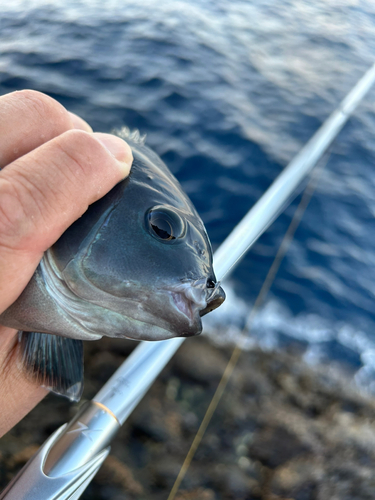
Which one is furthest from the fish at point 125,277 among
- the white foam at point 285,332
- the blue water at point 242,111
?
the blue water at point 242,111

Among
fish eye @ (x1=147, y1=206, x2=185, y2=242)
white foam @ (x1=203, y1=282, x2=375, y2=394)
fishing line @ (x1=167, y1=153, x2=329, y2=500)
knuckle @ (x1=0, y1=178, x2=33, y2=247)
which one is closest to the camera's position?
knuckle @ (x1=0, y1=178, x2=33, y2=247)

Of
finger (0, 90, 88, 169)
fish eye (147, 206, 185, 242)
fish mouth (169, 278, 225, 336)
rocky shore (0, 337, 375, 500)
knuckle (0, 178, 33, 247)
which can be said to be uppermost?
finger (0, 90, 88, 169)

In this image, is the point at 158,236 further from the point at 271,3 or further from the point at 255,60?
the point at 271,3

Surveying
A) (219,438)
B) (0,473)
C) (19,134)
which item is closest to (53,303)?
(19,134)

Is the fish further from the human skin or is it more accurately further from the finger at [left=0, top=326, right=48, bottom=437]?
the finger at [left=0, top=326, right=48, bottom=437]

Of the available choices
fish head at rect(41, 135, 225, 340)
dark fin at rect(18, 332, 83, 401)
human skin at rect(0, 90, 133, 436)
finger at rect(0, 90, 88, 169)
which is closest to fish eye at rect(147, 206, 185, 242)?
fish head at rect(41, 135, 225, 340)

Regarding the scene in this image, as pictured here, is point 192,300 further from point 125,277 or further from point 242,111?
point 242,111

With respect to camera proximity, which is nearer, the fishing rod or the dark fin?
the fishing rod
